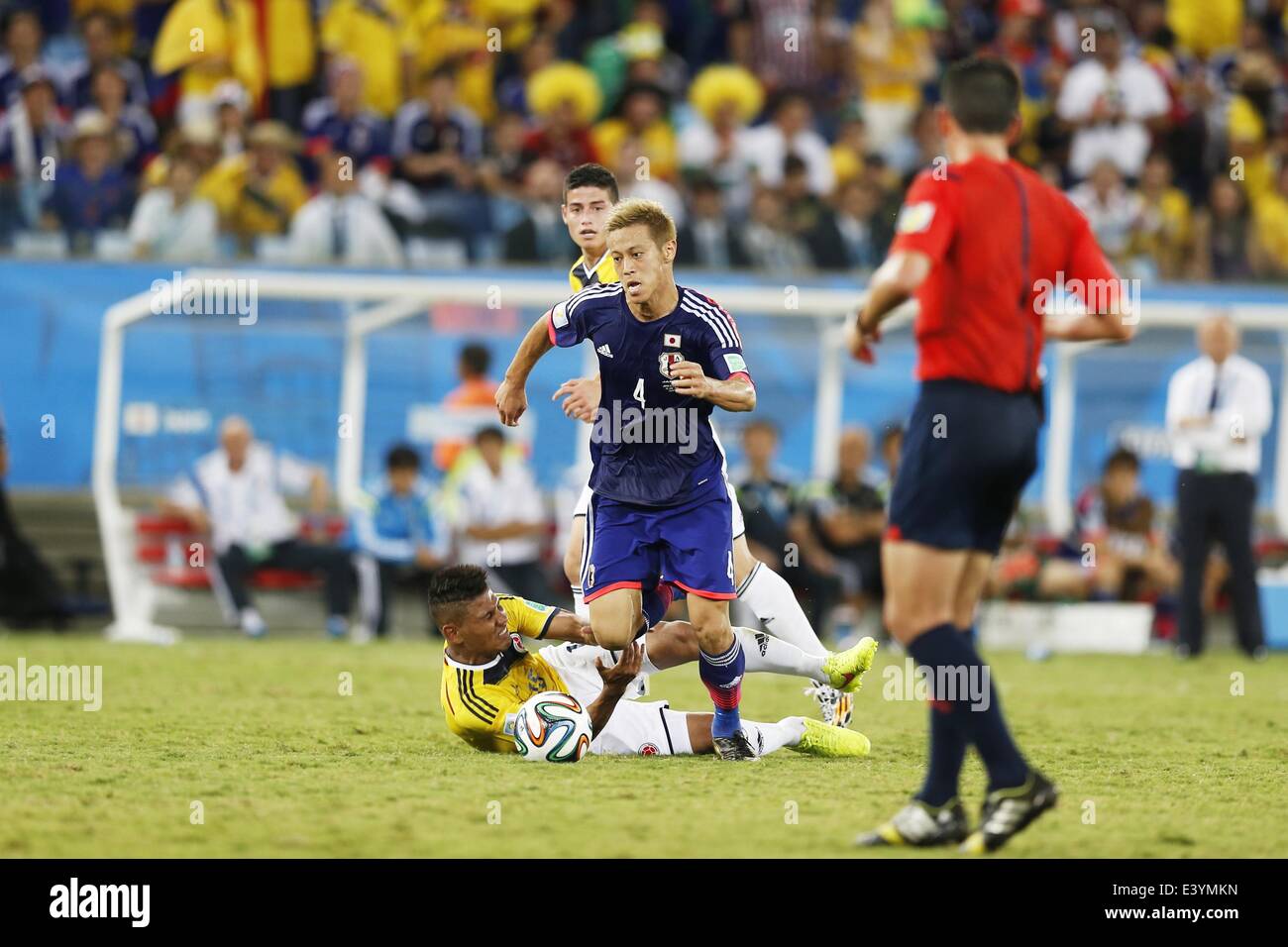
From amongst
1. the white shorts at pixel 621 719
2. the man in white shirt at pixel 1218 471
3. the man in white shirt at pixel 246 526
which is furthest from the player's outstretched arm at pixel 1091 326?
the man in white shirt at pixel 246 526

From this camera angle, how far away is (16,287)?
1424 centimetres

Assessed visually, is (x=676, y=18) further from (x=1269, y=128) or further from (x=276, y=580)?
(x=276, y=580)

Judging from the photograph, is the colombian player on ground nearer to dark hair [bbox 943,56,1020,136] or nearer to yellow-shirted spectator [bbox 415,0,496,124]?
dark hair [bbox 943,56,1020,136]

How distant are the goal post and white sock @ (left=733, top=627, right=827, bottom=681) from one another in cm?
673

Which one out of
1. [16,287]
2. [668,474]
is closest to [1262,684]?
[668,474]

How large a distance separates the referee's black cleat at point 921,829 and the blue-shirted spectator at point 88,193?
35.8ft

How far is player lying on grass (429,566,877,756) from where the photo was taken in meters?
7.01

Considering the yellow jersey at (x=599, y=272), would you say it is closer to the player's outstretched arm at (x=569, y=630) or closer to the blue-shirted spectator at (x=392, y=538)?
the player's outstretched arm at (x=569, y=630)

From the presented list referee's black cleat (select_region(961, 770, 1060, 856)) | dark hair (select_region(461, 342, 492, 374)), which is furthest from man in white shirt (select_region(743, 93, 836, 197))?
referee's black cleat (select_region(961, 770, 1060, 856))

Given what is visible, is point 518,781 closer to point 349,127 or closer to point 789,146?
point 349,127

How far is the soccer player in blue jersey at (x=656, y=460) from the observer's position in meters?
6.97

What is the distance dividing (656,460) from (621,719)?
1.06 meters
